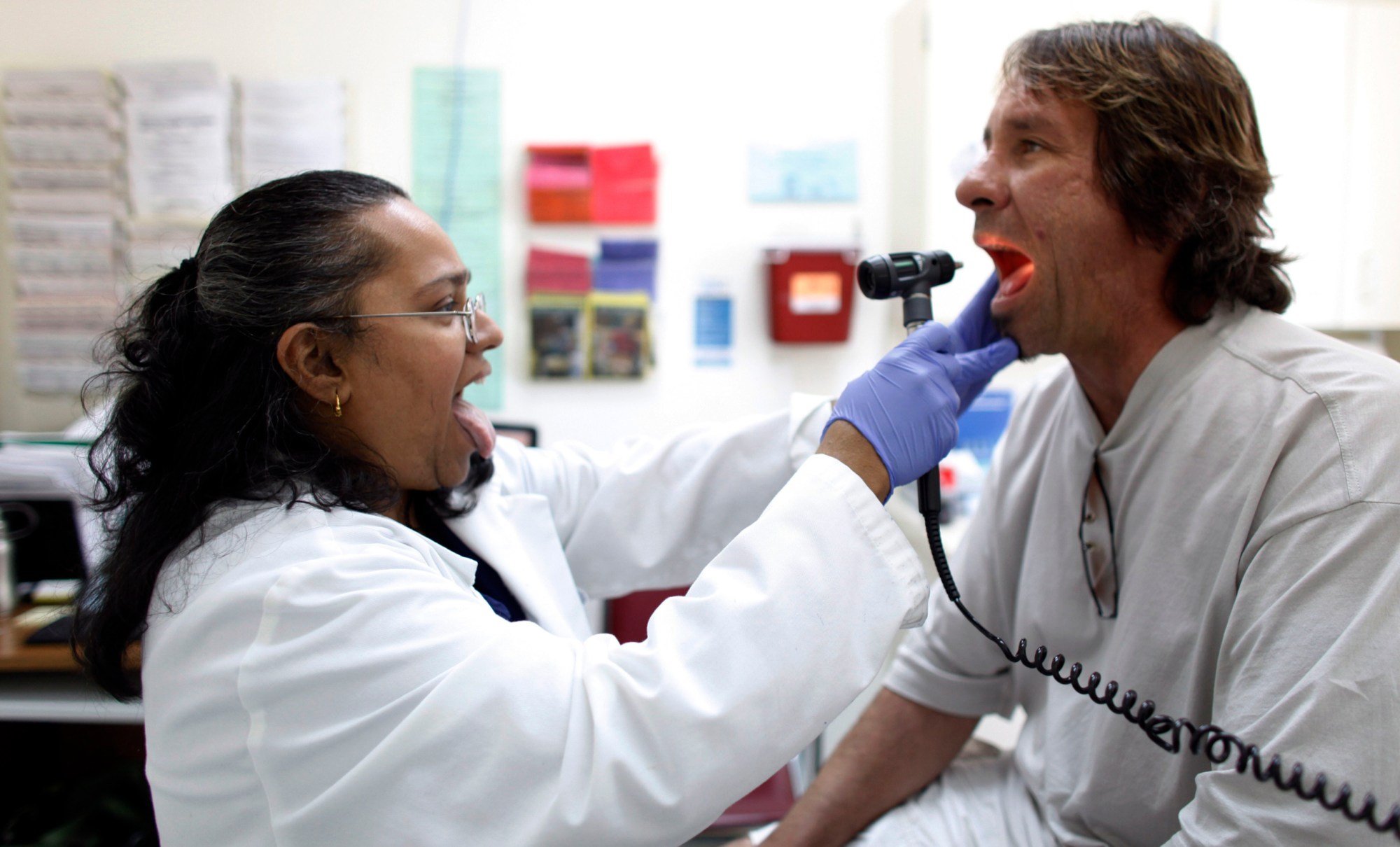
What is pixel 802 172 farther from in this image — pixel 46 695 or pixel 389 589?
pixel 46 695

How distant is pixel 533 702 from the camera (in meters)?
0.78

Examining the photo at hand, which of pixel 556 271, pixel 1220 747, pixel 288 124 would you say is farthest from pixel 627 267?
pixel 1220 747

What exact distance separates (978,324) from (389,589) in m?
0.90

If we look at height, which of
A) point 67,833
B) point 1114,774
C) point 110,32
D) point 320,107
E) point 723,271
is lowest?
point 67,833

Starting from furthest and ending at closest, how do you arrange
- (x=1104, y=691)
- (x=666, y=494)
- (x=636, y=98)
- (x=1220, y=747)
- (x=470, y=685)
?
(x=636, y=98), (x=666, y=494), (x=1104, y=691), (x=1220, y=747), (x=470, y=685)

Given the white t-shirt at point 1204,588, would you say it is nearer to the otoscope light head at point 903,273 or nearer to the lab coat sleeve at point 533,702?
the otoscope light head at point 903,273

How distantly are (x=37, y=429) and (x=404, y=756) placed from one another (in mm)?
2345

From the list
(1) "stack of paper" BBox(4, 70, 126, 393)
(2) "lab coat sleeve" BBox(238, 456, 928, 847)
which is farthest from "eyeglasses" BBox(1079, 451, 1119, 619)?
(1) "stack of paper" BBox(4, 70, 126, 393)

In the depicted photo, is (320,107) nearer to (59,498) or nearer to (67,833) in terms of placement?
(59,498)

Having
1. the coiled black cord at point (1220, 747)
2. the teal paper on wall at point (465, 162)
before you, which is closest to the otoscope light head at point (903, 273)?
the coiled black cord at point (1220, 747)

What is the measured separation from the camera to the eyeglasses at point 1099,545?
110cm

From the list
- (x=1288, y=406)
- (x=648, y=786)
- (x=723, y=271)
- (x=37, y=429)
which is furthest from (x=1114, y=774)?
(x=37, y=429)

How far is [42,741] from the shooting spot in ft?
7.40

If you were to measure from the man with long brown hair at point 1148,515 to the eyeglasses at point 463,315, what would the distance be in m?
0.70
